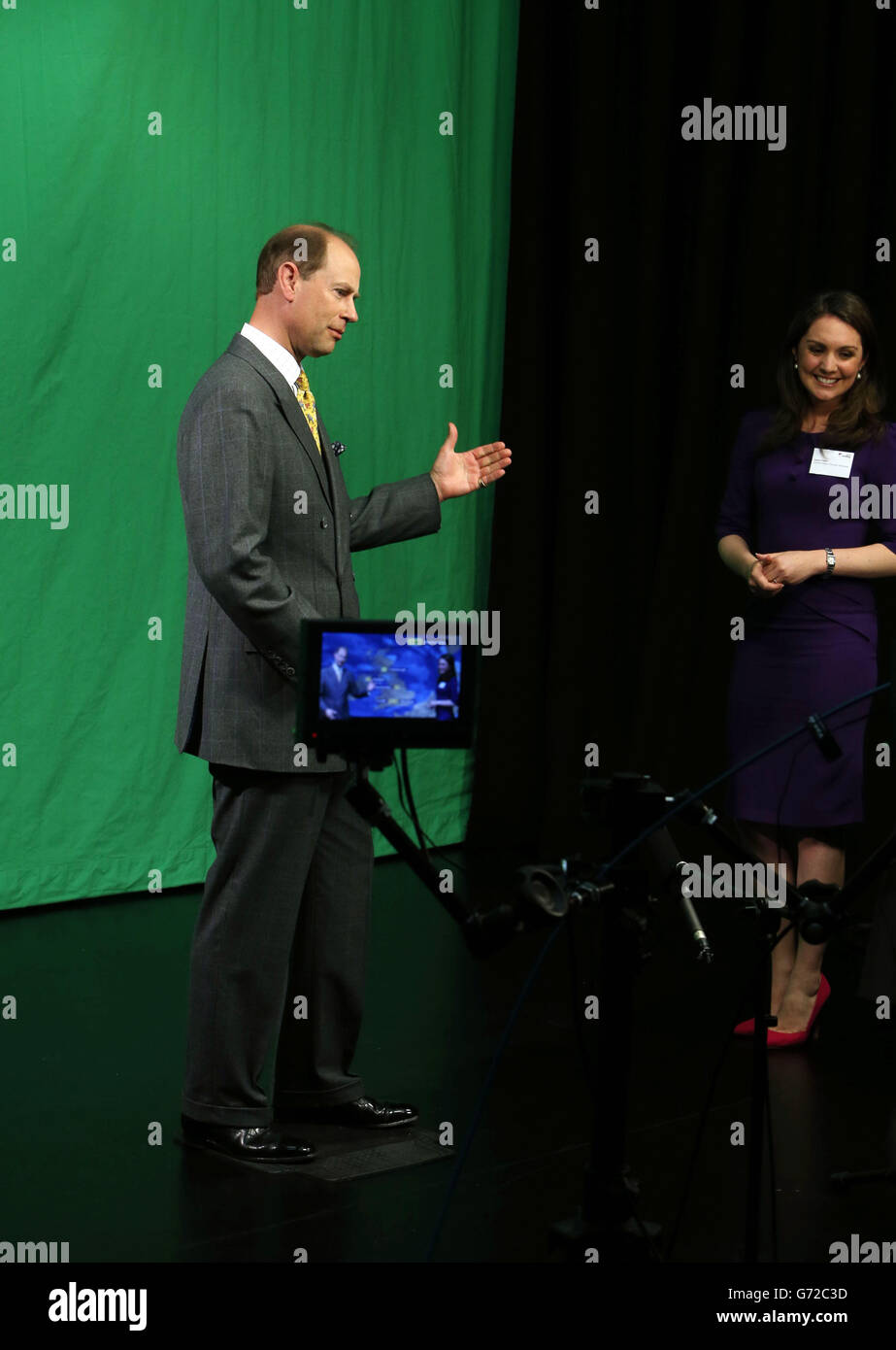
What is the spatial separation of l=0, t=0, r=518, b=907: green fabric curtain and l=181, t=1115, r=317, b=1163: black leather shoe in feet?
6.17

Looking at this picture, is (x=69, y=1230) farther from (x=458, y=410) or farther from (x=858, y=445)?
(x=458, y=410)

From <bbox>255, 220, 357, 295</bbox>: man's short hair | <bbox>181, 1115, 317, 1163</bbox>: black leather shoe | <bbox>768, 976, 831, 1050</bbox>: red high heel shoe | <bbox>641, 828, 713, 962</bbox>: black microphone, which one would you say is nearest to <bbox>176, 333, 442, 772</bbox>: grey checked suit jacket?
<bbox>255, 220, 357, 295</bbox>: man's short hair

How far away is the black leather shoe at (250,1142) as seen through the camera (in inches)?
118

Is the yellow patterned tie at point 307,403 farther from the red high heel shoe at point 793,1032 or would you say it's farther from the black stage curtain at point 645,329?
the black stage curtain at point 645,329

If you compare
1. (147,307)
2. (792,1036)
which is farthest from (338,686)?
(147,307)

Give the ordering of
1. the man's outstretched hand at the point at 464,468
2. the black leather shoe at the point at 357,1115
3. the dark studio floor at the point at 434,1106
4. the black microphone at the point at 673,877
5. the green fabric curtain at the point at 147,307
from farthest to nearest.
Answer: the green fabric curtain at the point at 147,307 < the man's outstretched hand at the point at 464,468 < the black leather shoe at the point at 357,1115 < the dark studio floor at the point at 434,1106 < the black microphone at the point at 673,877

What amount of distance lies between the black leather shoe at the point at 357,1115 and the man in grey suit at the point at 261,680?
0.07 m

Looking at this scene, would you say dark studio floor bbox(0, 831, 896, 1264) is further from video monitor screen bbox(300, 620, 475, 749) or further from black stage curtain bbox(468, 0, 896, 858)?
black stage curtain bbox(468, 0, 896, 858)

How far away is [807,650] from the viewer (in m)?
3.72

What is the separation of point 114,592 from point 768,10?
2.67 m

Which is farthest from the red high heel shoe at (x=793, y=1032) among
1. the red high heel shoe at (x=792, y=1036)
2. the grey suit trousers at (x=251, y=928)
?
the grey suit trousers at (x=251, y=928)

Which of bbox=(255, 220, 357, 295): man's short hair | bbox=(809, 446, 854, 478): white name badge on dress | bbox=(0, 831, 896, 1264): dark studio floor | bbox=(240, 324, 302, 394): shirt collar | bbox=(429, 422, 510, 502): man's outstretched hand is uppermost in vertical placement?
bbox=(255, 220, 357, 295): man's short hair

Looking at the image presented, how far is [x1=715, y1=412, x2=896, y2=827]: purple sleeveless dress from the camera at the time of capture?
371 centimetres
